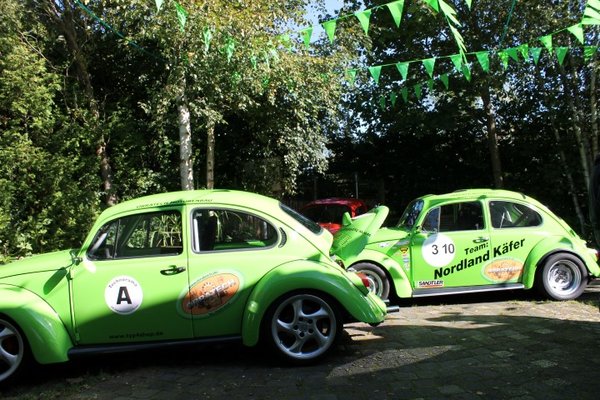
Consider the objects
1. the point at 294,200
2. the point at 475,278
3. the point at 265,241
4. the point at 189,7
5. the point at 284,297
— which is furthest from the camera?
the point at 294,200

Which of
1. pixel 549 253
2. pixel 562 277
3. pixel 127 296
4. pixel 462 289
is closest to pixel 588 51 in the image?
pixel 549 253

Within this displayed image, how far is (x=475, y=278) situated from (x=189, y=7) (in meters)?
6.22

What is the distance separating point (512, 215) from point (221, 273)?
4.48 m

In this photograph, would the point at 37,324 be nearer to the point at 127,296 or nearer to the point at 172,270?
the point at 127,296

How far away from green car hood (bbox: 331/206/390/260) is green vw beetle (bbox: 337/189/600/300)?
1.63 metres

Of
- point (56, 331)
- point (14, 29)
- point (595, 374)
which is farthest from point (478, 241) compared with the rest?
point (14, 29)

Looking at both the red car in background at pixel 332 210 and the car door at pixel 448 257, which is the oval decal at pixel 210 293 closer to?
the car door at pixel 448 257

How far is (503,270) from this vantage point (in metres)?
6.78

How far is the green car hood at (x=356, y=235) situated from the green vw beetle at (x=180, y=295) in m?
0.30

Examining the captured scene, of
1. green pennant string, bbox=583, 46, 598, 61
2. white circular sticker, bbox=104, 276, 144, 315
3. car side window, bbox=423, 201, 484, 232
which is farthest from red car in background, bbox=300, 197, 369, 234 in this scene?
white circular sticker, bbox=104, 276, 144, 315

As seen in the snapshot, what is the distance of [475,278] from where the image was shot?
6762 mm

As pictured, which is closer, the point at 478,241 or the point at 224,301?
the point at 224,301

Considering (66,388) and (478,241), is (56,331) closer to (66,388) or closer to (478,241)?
(66,388)

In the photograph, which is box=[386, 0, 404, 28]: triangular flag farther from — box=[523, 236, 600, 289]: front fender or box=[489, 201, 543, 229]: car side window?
box=[523, 236, 600, 289]: front fender
